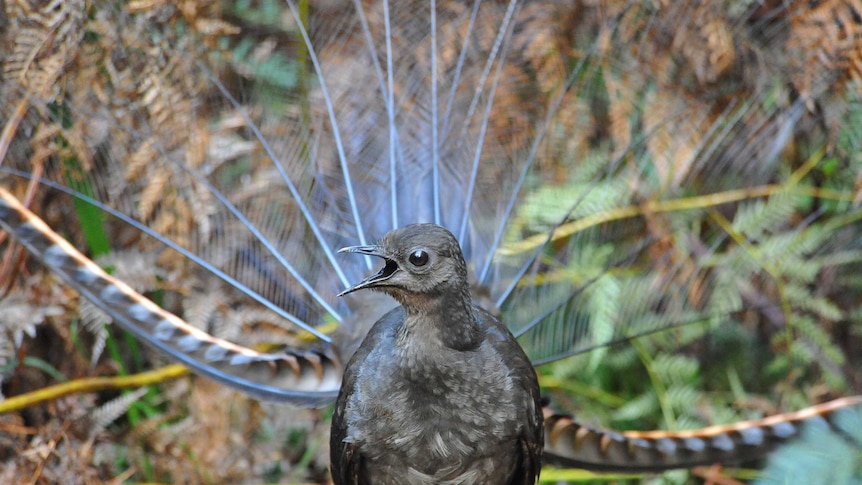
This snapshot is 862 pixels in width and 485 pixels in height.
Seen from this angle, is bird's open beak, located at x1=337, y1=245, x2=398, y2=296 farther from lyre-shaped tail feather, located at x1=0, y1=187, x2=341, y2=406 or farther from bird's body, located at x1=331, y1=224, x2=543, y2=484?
lyre-shaped tail feather, located at x1=0, y1=187, x2=341, y2=406

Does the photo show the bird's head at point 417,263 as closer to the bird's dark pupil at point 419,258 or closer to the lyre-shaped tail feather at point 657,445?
the bird's dark pupil at point 419,258

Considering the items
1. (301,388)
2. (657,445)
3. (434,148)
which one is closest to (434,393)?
(301,388)

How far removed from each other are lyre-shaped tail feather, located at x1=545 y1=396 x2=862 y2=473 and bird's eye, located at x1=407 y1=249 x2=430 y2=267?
752mm

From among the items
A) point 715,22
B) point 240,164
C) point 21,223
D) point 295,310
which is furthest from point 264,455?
point 715,22

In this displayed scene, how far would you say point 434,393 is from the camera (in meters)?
1.82

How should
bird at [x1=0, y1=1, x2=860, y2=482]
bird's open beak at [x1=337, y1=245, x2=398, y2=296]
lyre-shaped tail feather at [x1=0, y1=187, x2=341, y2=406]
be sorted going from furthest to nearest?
bird at [x1=0, y1=1, x2=860, y2=482] → lyre-shaped tail feather at [x1=0, y1=187, x2=341, y2=406] → bird's open beak at [x1=337, y1=245, x2=398, y2=296]

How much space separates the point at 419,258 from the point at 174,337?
0.82m

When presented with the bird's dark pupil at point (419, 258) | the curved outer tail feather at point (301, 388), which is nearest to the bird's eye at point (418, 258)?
the bird's dark pupil at point (419, 258)

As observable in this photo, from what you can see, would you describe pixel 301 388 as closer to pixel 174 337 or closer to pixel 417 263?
pixel 174 337

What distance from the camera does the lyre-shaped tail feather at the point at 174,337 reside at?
2.12 metres

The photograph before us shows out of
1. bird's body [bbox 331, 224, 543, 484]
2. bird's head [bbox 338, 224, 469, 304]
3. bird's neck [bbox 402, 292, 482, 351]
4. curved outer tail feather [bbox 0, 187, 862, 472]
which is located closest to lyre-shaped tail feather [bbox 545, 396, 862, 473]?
curved outer tail feather [bbox 0, 187, 862, 472]

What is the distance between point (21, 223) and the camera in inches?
83.7

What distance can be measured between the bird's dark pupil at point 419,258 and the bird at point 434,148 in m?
0.67

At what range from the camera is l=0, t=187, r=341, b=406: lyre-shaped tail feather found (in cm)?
212
